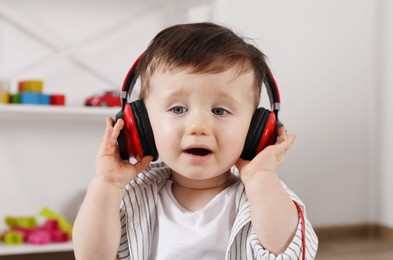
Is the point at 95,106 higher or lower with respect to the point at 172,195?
higher

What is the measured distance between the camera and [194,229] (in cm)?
85

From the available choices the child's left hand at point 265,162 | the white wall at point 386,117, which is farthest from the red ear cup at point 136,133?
the white wall at point 386,117

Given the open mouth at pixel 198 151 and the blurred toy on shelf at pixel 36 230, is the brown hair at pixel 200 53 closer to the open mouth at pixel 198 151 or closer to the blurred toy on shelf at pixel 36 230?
the open mouth at pixel 198 151

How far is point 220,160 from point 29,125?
53.2 inches

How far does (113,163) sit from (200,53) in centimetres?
20

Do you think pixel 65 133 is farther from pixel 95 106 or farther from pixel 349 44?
pixel 349 44

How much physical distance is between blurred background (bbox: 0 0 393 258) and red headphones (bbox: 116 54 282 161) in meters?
0.98

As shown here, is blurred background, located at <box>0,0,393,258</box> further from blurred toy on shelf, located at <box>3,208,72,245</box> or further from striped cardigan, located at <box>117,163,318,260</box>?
striped cardigan, located at <box>117,163,318,260</box>

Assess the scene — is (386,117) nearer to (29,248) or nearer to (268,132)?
(29,248)

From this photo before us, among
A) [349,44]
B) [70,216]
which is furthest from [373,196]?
[70,216]

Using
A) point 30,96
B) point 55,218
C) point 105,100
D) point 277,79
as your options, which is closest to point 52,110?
point 30,96

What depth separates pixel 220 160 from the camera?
0.82 meters

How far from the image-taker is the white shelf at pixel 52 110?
175cm

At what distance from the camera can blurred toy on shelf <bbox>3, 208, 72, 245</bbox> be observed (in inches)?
69.9
